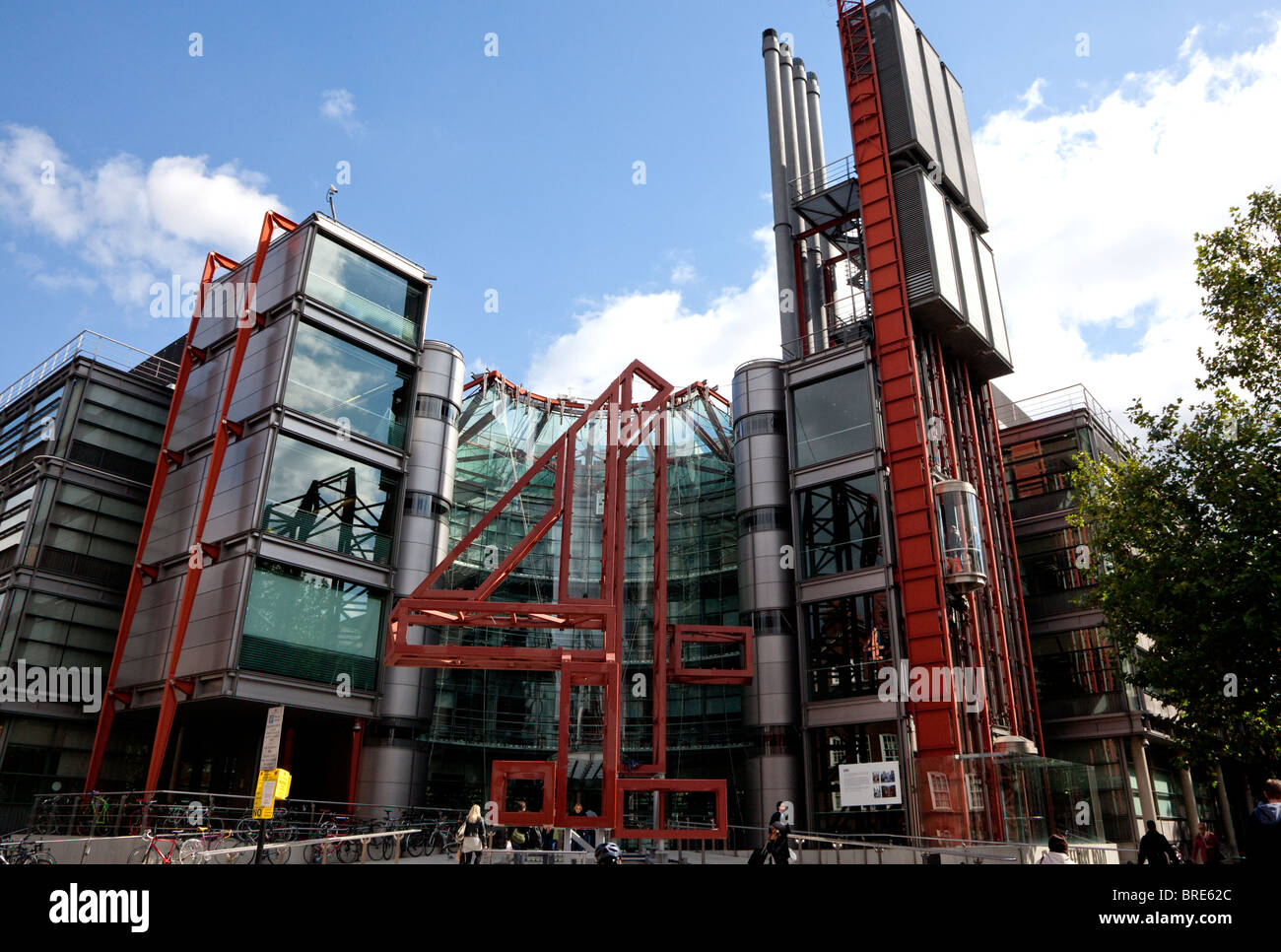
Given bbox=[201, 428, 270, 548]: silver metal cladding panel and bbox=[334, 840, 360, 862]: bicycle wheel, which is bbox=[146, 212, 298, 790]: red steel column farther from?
bbox=[334, 840, 360, 862]: bicycle wheel

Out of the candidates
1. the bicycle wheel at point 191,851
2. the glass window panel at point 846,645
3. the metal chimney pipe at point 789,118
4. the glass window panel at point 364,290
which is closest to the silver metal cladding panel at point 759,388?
the glass window panel at point 846,645

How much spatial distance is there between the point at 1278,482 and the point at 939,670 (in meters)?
11.1

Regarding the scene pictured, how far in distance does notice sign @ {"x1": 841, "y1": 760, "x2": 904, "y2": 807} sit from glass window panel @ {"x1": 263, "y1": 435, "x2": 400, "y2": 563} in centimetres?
1749

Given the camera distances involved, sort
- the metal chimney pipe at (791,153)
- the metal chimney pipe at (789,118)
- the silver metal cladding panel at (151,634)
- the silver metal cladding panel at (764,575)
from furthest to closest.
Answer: the metal chimney pipe at (789,118) → the metal chimney pipe at (791,153) → the silver metal cladding panel at (764,575) → the silver metal cladding panel at (151,634)

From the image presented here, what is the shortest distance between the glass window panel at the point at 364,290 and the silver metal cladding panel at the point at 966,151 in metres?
24.4

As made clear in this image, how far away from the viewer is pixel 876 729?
30203 mm

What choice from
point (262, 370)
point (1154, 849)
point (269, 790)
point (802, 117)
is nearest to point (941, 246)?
point (802, 117)

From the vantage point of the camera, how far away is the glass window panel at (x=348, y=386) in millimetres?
31594

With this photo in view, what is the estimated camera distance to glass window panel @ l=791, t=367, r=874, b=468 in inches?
1342

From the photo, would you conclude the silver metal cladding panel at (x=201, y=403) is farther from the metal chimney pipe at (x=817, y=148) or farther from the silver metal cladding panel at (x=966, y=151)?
the silver metal cladding panel at (x=966, y=151)

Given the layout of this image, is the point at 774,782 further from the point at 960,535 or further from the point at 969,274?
the point at 969,274

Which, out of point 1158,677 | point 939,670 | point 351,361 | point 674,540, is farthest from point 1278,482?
point 351,361

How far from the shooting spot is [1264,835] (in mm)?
9109
